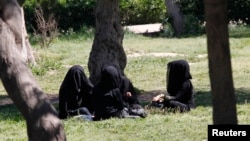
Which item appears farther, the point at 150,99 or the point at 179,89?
the point at 150,99

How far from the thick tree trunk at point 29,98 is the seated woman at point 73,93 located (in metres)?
3.89

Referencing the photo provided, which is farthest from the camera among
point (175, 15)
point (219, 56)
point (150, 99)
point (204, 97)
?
point (175, 15)

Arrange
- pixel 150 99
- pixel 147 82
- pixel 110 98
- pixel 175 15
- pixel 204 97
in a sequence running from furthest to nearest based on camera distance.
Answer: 1. pixel 175 15
2. pixel 147 82
3. pixel 150 99
4. pixel 204 97
5. pixel 110 98

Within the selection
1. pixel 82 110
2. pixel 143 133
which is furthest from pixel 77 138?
pixel 82 110

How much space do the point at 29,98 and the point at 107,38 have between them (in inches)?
235

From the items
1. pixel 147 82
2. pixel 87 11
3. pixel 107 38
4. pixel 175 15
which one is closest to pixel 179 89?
pixel 107 38

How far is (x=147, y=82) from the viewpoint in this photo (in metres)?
13.3

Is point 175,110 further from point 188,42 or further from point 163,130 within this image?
point 188,42

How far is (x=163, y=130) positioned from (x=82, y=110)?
1.65 metres

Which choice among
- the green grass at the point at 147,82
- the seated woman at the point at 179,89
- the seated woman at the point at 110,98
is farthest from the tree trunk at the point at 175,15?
the seated woman at the point at 110,98

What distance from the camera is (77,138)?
25.3 ft

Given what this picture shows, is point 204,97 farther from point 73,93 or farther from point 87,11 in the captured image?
point 87,11

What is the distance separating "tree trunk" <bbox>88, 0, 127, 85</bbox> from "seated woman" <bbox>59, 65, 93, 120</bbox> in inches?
65.6

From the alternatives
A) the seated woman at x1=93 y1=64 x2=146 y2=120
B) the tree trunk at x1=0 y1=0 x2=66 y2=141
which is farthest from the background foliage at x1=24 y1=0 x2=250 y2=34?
the tree trunk at x1=0 y1=0 x2=66 y2=141
